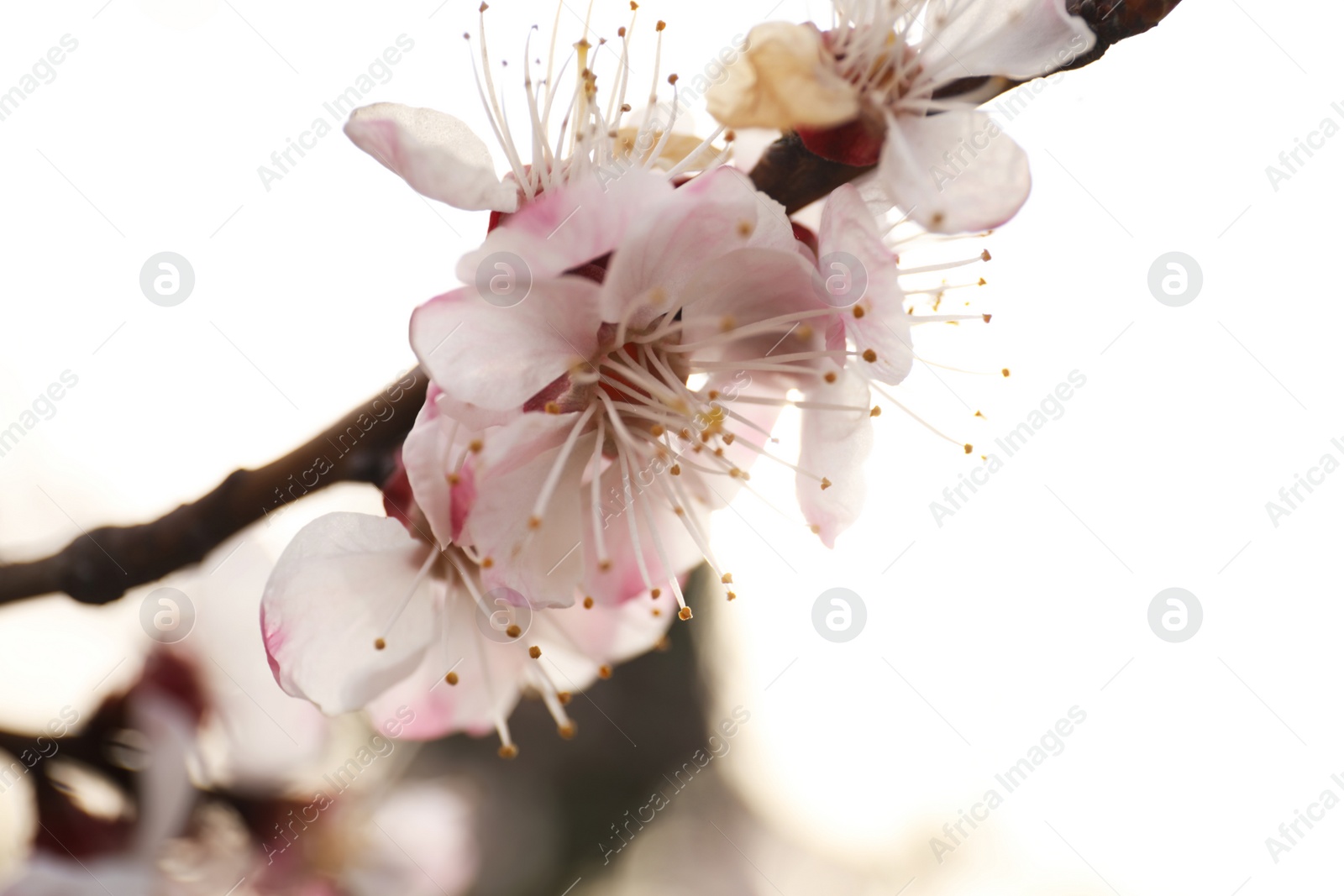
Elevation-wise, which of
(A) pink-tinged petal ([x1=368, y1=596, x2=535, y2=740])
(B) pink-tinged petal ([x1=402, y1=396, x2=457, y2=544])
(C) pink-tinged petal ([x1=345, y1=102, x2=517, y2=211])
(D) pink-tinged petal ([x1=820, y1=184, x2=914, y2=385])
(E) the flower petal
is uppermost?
(C) pink-tinged petal ([x1=345, y1=102, x2=517, y2=211])

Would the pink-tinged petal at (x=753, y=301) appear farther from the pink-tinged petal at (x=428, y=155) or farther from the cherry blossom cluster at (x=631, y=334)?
the pink-tinged petal at (x=428, y=155)

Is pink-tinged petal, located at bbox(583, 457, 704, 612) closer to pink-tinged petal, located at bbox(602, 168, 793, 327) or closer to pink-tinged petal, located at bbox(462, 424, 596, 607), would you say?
pink-tinged petal, located at bbox(462, 424, 596, 607)

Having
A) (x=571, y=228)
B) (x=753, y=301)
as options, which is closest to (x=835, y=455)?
(x=753, y=301)

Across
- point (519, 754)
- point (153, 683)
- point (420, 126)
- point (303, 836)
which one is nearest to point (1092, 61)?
point (420, 126)

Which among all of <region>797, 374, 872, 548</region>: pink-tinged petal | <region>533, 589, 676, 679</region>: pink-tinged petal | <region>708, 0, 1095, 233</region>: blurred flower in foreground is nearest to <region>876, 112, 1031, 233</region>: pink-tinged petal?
<region>708, 0, 1095, 233</region>: blurred flower in foreground

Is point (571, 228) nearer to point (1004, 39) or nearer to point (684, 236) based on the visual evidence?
point (684, 236)

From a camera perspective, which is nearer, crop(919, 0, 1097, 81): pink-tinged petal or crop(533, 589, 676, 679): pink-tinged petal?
crop(919, 0, 1097, 81): pink-tinged petal

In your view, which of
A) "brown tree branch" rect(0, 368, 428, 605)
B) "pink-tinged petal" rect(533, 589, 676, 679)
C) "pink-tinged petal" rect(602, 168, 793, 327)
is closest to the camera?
"pink-tinged petal" rect(602, 168, 793, 327)
